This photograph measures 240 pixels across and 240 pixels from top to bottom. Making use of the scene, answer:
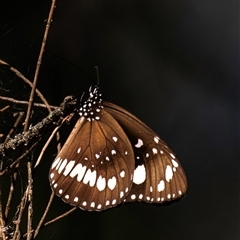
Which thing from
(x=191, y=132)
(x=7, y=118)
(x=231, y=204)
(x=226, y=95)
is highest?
(x=226, y=95)

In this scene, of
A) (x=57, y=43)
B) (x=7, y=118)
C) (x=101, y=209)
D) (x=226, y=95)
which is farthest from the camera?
(x=226, y=95)

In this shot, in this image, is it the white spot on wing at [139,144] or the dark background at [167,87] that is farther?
the dark background at [167,87]

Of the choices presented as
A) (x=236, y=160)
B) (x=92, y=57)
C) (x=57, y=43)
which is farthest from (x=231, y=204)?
(x=57, y=43)

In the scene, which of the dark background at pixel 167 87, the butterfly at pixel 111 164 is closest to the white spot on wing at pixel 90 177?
the butterfly at pixel 111 164

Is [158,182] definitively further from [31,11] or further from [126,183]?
[31,11]

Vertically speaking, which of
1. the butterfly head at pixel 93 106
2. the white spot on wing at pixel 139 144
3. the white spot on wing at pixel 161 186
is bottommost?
the white spot on wing at pixel 161 186

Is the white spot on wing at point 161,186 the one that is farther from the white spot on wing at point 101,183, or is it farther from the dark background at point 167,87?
the dark background at point 167,87

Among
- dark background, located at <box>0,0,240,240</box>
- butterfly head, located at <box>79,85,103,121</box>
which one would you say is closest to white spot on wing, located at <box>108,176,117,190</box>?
butterfly head, located at <box>79,85,103,121</box>

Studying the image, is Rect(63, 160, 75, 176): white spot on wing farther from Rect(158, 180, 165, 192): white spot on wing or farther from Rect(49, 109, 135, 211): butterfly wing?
Rect(158, 180, 165, 192): white spot on wing
